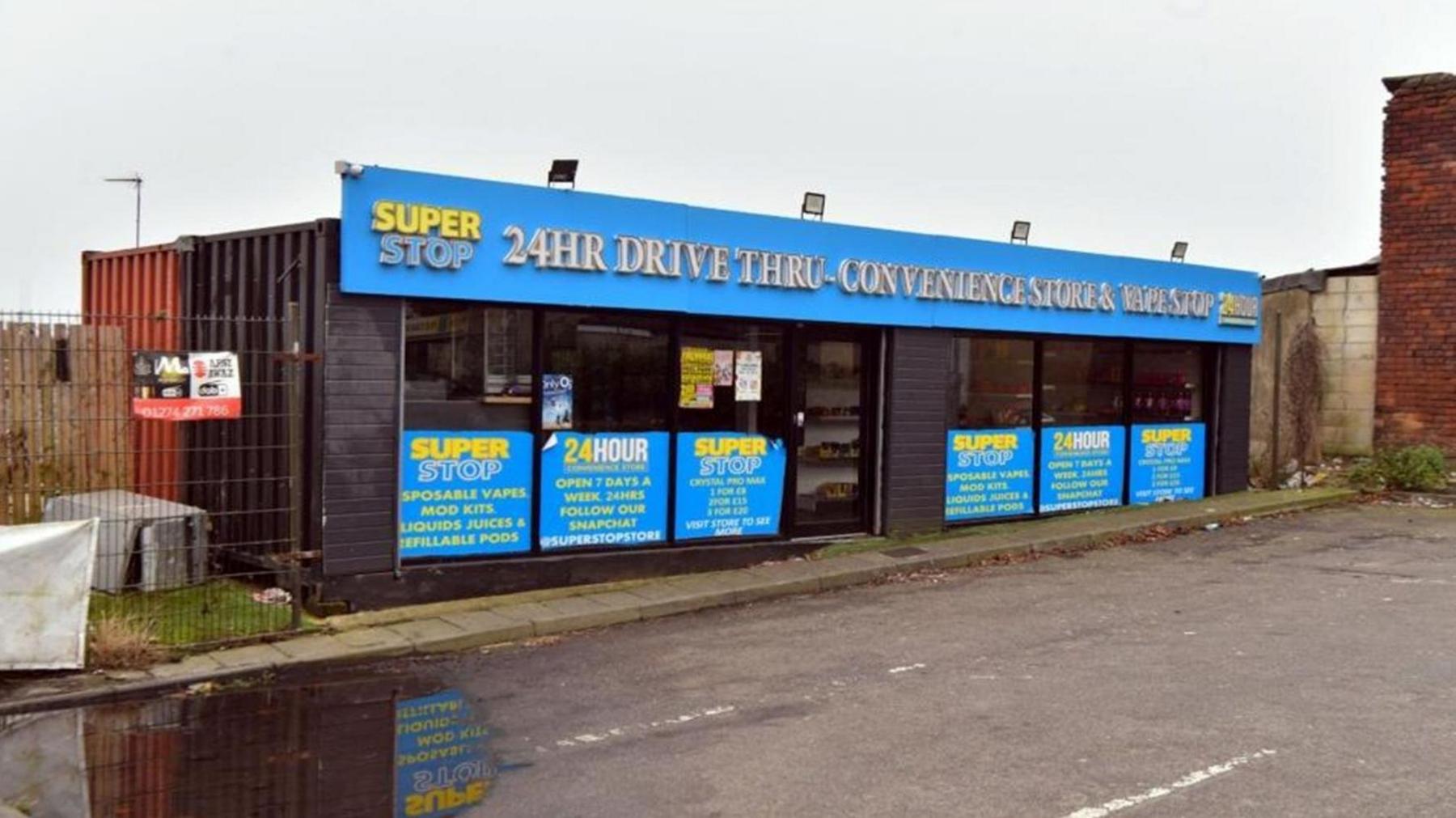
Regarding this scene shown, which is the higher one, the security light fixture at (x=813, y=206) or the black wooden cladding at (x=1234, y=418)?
the security light fixture at (x=813, y=206)

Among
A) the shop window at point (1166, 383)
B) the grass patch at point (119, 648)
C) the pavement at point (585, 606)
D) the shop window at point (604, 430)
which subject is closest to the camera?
the pavement at point (585, 606)

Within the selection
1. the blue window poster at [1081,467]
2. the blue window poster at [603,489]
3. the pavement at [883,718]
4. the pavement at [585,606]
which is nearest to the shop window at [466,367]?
→ the blue window poster at [603,489]

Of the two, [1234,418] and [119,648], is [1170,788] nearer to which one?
[119,648]

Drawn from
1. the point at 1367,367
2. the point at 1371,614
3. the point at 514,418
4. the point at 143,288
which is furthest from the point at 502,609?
the point at 1367,367

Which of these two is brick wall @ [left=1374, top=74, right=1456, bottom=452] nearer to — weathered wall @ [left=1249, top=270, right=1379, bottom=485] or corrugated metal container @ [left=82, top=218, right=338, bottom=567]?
weathered wall @ [left=1249, top=270, right=1379, bottom=485]

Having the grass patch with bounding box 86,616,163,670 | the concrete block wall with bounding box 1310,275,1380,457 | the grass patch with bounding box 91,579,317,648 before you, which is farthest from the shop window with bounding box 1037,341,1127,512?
the grass patch with bounding box 86,616,163,670

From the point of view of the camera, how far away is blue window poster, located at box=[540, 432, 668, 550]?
33.4 ft

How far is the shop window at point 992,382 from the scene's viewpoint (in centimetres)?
1335

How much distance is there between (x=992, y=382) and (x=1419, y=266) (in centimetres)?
757

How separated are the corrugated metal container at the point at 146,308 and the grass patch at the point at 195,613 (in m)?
1.29

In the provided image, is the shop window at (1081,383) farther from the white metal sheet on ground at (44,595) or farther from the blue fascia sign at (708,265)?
the white metal sheet on ground at (44,595)

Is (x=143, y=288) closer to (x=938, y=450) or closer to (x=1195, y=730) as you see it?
(x=938, y=450)

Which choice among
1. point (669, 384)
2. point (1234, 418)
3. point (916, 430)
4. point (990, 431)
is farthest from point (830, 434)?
point (1234, 418)

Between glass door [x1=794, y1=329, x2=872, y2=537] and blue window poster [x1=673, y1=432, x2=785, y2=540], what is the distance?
35cm
